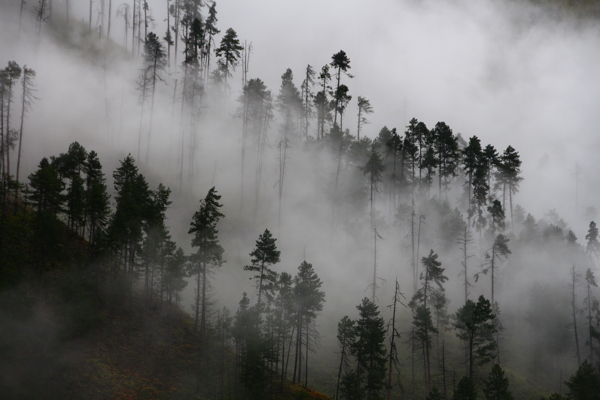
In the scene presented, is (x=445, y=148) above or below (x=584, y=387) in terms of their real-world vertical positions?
above

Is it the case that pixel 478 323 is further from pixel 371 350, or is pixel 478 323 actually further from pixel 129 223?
pixel 129 223

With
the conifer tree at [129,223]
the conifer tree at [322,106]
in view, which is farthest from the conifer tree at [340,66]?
the conifer tree at [129,223]

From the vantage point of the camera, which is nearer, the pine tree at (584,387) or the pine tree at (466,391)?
the pine tree at (466,391)

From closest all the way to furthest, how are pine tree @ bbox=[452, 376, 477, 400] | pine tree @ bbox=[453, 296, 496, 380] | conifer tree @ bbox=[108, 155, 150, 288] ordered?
pine tree @ bbox=[452, 376, 477, 400] < pine tree @ bbox=[453, 296, 496, 380] < conifer tree @ bbox=[108, 155, 150, 288]

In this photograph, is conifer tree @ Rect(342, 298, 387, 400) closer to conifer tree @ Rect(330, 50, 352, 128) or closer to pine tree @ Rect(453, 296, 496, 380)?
pine tree @ Rect(453, 296, 496, 380)

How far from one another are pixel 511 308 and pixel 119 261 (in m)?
57.1

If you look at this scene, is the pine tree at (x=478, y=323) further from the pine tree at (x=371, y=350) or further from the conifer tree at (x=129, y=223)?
the conifer tree at (x=129, y=223)

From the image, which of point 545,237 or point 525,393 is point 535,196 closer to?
point 545,237

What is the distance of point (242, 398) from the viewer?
1319 inches

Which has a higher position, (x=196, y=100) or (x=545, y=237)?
(x=196, y=100)

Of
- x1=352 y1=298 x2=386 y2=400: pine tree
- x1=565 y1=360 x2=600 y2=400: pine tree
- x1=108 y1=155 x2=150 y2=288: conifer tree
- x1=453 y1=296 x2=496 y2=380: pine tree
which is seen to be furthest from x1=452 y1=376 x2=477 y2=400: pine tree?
x1=108 y1=155 x2=150 y2=288: conifer tree

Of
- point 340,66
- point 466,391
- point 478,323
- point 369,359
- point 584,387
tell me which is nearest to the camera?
point 466,391

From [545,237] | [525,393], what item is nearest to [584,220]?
[545,237]

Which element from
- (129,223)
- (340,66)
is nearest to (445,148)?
(340,66)
